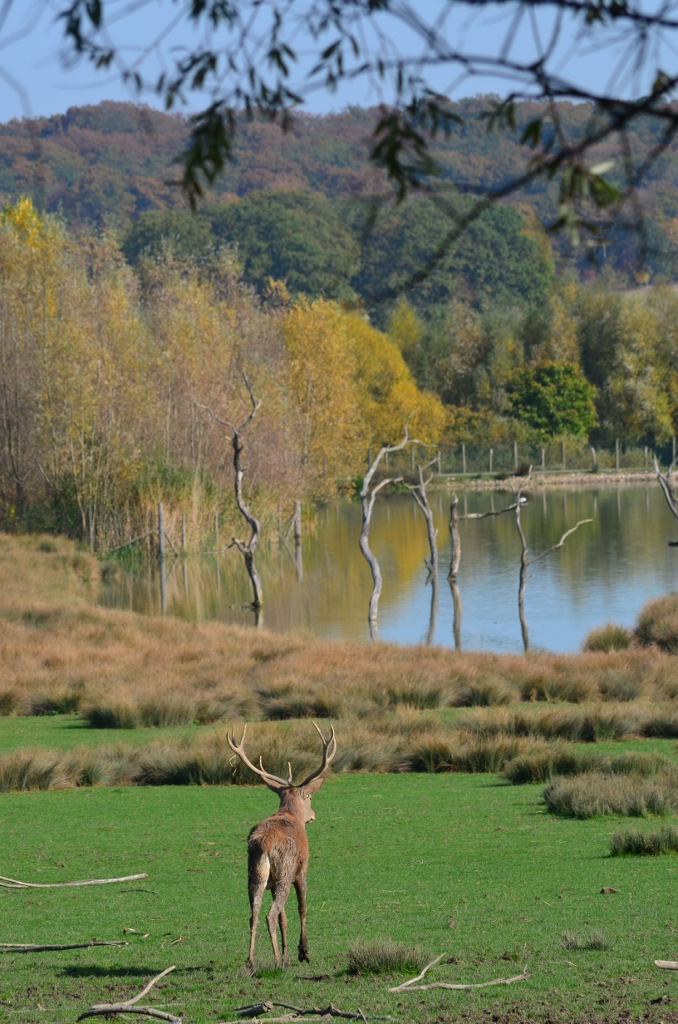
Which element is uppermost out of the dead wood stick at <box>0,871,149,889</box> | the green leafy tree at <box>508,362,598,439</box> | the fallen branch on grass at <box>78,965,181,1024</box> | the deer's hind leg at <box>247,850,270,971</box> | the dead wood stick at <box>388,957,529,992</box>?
the green leafy tree at <box>508,362,598,439</box>

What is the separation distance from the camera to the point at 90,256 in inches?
2314

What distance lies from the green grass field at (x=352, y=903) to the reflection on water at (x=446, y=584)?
15.4 metres

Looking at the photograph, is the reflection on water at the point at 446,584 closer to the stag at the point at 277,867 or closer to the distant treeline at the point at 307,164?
the distant treeline at the point at 307,164

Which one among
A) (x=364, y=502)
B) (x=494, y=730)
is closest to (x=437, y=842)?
(x=494, y=730)

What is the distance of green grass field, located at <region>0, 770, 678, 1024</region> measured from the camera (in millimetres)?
5188

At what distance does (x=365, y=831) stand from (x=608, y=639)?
14868mm

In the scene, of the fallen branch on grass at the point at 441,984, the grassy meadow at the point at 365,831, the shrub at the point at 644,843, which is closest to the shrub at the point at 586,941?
the grassy meadow at the point at 365,831

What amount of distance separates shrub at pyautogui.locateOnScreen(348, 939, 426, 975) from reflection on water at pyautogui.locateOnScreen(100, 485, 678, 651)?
19.2m

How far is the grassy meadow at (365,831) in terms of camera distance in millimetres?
5383

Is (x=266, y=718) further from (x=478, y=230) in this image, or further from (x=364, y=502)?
(x=478, y=230)

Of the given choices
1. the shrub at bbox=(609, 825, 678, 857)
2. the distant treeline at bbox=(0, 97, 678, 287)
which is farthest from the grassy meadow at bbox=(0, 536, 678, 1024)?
the distant treeline at bbox=(0, 97, 678, 287)

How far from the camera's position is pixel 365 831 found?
28.8ft

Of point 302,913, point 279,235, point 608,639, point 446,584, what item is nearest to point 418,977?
point 302,913

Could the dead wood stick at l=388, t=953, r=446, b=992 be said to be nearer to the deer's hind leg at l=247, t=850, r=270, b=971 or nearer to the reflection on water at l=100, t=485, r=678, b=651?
the deer's hind leg at l=247, t=850, r=270, b=971
